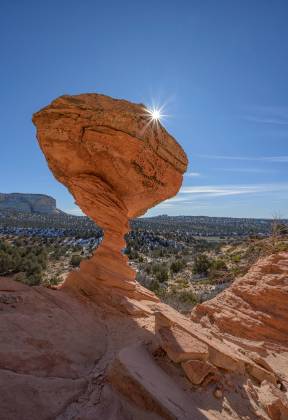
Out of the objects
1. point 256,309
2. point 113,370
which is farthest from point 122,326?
point 256,309

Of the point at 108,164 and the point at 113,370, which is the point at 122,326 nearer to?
the point at 113,370

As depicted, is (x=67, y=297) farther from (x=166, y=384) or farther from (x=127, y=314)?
(x=166, y=384)

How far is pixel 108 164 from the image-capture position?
10.3 meters

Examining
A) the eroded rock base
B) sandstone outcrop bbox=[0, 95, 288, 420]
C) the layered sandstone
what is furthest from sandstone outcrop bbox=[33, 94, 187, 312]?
the layered sandstone

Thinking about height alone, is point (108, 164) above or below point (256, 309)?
above

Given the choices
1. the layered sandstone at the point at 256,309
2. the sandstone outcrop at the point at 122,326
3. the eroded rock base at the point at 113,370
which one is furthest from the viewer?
the layered sandstone at the point at 256,309

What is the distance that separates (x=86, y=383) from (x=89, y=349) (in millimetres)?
1414

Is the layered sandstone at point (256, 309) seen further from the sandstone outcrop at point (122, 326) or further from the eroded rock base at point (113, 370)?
the eroded rock base at point (113, 370)

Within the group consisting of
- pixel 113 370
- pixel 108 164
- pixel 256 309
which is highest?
pixel 108 164

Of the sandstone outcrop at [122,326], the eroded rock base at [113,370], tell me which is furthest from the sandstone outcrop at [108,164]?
the eroded rock base at [113,370]

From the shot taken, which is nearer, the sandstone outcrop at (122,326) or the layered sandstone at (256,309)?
the sandstone outcrop at (122,326)

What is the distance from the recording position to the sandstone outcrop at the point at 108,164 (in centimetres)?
931

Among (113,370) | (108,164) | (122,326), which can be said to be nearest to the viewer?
(113,370)

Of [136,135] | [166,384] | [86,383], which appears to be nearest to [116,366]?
[86,383]
